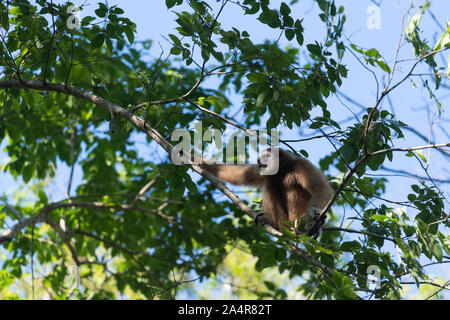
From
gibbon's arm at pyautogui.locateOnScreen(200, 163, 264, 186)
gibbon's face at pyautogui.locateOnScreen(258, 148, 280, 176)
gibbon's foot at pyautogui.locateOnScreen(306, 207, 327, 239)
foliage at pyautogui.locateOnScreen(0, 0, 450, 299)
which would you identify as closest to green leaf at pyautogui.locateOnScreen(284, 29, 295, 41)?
foliage at pyautogui.locateOnScreen(0, 0, 450, 299)

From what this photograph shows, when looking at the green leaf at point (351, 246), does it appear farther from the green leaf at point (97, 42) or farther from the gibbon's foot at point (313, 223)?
the green leaf at point (97, 42)

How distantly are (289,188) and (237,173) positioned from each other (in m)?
0.87

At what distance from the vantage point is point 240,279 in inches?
734

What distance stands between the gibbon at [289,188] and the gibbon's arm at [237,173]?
85mm

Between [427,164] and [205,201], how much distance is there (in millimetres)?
4760

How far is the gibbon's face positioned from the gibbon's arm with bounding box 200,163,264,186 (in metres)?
0.40

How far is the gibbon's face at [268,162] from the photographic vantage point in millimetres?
6130

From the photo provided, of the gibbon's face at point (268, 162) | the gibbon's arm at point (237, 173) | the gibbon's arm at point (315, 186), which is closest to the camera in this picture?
the gibbon's arm at point (315, 186)

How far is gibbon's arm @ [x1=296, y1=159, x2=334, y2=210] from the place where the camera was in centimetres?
554

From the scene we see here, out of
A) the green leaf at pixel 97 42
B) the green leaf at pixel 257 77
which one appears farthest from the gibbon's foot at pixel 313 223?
the green leaf at pixel 97 42

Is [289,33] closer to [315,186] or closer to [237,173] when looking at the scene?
[315,186]

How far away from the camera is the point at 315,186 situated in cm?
562

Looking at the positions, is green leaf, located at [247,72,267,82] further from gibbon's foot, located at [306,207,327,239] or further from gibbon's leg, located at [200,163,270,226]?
gibbon's leg, located at [200,163,270,226]

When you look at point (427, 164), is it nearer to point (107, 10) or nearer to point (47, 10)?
point (107, 10)
